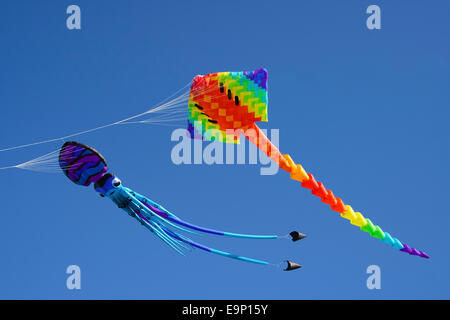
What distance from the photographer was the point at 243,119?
21672 millimetres

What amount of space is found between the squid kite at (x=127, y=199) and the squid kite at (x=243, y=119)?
2.64m

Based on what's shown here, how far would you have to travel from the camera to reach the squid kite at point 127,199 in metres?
19.8

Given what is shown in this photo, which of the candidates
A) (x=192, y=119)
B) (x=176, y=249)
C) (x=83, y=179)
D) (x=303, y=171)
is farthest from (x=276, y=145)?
(x=83, y=179)

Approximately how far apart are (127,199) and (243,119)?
4.25m

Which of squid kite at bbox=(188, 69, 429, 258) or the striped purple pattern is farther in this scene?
squid kite at bbox=(188, 69, 429, 258)

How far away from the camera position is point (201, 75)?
2200 centimetres

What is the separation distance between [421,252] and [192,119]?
329 inches

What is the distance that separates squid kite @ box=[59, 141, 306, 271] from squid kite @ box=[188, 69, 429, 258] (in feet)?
8.67

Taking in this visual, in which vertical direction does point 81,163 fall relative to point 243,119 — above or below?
below

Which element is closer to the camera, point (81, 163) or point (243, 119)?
point (81, 163)

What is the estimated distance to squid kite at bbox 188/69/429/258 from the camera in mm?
21359

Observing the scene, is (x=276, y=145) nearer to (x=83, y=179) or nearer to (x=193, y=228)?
(x=193, y=228)

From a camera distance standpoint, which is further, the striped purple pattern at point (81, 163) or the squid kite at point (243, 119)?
the squid kite at point (243, 119)

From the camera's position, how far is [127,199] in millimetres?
20438
